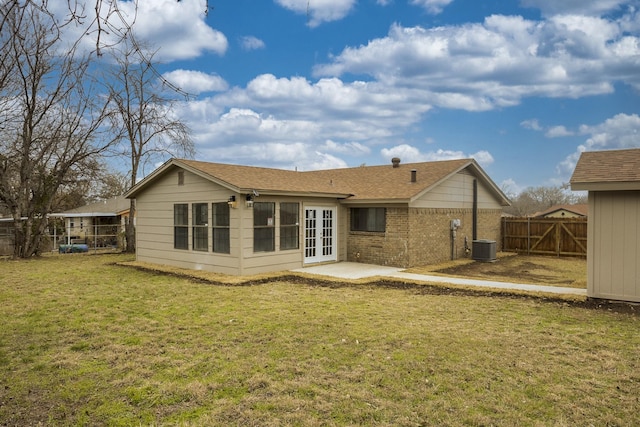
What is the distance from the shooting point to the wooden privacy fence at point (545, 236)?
57.8ft

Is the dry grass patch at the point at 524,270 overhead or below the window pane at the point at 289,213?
below

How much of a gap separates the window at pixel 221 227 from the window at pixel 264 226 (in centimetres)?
80

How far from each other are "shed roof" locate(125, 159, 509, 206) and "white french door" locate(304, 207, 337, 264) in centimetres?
70

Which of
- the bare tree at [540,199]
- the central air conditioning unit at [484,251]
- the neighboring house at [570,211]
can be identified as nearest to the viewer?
the central air conditioning unit at [484,251]

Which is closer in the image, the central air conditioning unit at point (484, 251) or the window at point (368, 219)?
the window at point (368, 219)

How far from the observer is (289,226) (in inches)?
524

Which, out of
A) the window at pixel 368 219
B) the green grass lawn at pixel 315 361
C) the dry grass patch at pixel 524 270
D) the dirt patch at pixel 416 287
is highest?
the window at pixel 368 219

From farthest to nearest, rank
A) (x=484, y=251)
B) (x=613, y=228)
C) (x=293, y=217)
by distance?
(x=484, y=251) → (x=293, y=217) → (x=613, y=228)

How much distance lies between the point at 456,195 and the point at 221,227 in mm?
9272

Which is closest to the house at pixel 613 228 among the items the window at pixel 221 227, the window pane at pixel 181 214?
the window at pixel 221 227

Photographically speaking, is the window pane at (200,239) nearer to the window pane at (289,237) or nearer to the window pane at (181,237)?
the window pane at (181,237)

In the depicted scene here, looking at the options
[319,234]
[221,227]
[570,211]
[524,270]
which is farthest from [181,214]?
[570,211]

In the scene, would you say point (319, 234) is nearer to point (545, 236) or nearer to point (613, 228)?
point (613, 228)

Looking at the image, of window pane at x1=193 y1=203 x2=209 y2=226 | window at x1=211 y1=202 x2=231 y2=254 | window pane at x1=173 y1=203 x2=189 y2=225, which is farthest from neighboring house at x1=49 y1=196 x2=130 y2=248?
window at x1=211 y1=202 x2=231 y2=254
